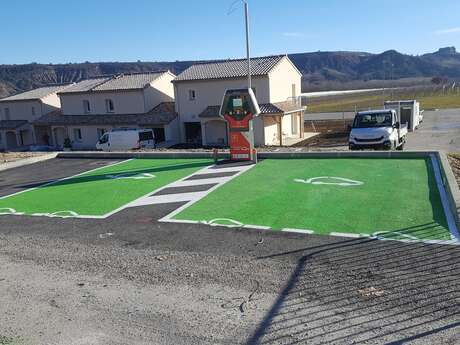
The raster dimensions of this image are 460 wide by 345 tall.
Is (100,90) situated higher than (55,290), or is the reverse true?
(100,90)

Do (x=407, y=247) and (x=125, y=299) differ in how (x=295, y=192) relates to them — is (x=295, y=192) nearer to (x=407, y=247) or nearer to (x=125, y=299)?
(x=407, y=247)

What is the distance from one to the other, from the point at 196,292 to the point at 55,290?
6.76 feet

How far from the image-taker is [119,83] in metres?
44.2

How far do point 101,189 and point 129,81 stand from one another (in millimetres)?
33036

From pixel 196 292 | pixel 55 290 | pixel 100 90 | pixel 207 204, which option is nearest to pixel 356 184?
pixel 207 204

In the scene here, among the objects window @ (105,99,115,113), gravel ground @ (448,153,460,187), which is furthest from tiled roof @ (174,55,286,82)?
gravel ground @ (448,153,460,187)

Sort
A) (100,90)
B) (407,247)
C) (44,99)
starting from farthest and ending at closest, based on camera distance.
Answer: (44,99), (100,90), (407,247)

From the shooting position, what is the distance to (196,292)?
6312 mm

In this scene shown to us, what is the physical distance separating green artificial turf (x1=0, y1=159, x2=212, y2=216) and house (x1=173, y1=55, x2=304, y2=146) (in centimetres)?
2128

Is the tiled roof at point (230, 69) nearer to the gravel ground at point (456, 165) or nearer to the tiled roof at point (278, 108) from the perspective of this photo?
the tiled roof at point (278, 108)

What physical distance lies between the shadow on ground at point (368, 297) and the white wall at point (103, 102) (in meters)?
37.0

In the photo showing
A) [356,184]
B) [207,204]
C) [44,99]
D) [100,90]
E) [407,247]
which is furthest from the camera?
[44,99]

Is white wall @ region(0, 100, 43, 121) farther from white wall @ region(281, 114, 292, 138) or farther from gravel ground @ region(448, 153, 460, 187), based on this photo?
gravel ground @ region(448, 153, 460, 187)

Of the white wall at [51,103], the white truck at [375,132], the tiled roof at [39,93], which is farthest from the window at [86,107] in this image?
the white truck at [375,132]
